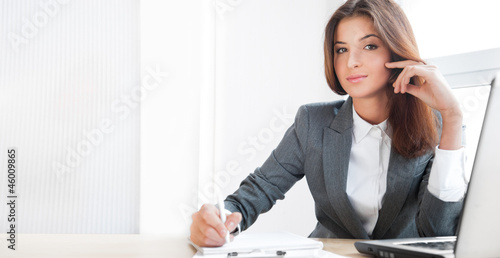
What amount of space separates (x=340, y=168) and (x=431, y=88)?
34 cm

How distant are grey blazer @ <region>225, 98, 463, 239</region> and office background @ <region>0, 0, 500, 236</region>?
39.4 inches

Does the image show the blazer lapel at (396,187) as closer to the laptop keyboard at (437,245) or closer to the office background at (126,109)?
the laptop keyboard at (437,245)

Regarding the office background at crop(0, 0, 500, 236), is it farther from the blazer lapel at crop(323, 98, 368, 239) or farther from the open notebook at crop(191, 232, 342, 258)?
the open notebook at crop(191, 232, 342, 258)

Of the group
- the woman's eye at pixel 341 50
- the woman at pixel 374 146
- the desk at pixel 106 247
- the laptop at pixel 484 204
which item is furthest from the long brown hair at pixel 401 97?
the laptop at pixel 484 204

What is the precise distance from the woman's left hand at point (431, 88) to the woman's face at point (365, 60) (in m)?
0.15

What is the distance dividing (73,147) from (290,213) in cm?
123

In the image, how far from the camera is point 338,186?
1.29 metres

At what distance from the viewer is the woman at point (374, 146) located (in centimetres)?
115

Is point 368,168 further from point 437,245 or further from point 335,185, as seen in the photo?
point 437,245

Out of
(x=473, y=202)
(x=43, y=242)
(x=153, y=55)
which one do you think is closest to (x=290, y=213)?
(x=153, y=55)

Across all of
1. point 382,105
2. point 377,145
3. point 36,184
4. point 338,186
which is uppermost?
point 382,105

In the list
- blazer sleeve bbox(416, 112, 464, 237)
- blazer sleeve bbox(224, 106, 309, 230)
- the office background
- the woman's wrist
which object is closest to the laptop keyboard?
blazer sleeve bbox(416, 112, 464, 237)

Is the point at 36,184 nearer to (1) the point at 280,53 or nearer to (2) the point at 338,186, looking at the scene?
(1) the point at 280,53

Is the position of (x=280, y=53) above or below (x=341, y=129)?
above
